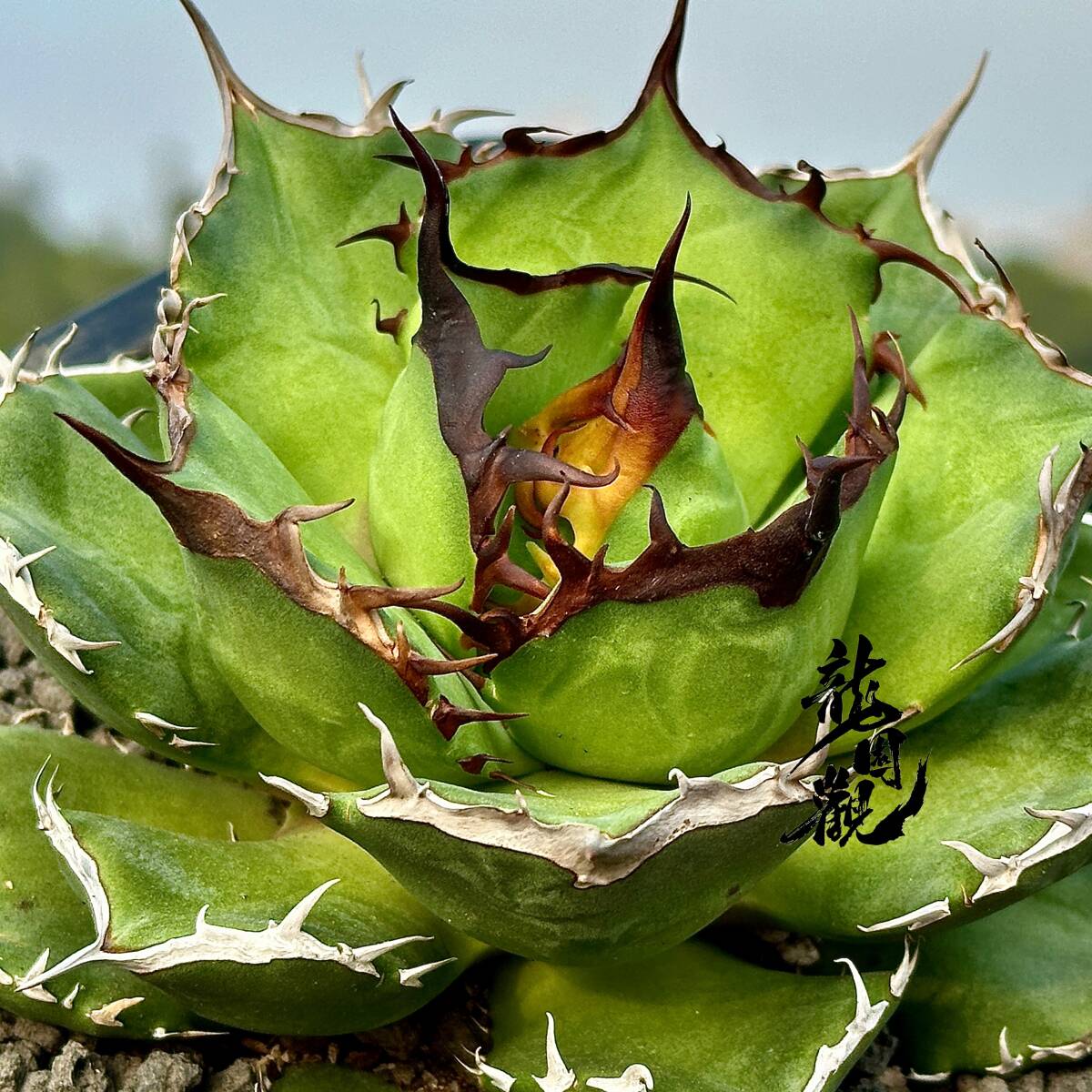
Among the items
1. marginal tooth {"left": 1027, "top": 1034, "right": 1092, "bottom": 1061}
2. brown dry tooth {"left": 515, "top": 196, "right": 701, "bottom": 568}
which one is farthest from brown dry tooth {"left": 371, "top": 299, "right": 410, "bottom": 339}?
marginal tooth {"left": 1027, "top": 1034, "right": 1092, "bottom": 1061}

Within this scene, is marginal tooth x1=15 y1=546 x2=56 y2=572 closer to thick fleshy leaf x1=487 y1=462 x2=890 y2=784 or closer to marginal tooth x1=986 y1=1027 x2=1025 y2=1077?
thick fleshy leaf x1=487 y1=462 x2=890 y2=784

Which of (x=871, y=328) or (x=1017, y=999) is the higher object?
(x=871, y=328)

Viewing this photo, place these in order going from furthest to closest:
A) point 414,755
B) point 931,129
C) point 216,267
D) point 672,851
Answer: point 931,129 → point 216,267 → point 414,755 → point 672,851

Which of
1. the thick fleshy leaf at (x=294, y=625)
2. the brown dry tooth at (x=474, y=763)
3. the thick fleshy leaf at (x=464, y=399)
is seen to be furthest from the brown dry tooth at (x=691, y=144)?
the brown dry tooth at (x=474, y=763)

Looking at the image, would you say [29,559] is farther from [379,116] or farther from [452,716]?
[379,116]

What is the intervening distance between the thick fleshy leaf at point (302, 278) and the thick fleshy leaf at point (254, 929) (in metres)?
0.20

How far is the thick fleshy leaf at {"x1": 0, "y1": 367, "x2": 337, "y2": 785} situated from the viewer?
2.20 ft

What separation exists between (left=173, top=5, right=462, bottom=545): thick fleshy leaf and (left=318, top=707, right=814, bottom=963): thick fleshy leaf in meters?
0.28

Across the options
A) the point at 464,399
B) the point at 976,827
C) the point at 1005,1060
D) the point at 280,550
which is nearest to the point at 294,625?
the point at 280,550

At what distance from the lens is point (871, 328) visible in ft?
2.61

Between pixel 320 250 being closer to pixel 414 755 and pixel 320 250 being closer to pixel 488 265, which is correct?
pixel 488 265

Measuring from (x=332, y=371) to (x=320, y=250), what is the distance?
0.08 m

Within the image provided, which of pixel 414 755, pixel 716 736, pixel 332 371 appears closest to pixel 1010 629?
pixel 716 736

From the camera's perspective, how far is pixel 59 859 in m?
0.65
